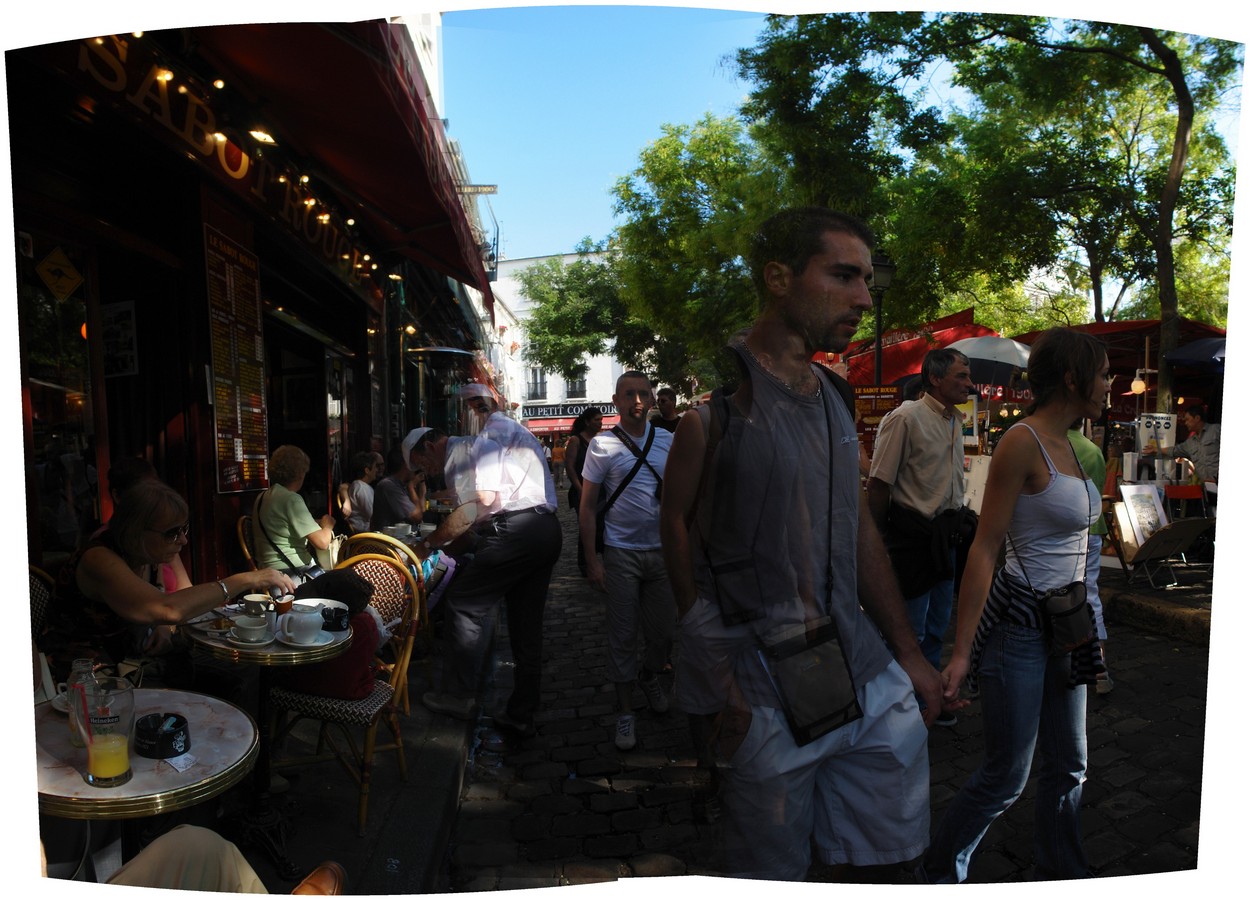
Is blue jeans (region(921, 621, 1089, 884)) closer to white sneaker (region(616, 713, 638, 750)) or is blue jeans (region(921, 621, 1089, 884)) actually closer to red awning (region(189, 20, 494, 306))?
white sneaker (region(616, 713, 638, 750))

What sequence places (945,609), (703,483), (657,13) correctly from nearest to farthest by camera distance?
(703,483) → (657,13) → (945,609)

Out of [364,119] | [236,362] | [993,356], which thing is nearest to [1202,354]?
[993,356]

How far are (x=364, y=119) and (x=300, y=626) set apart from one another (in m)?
1.73

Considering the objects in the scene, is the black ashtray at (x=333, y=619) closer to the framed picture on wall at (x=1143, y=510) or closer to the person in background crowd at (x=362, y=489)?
the person in background crowd at (x=362, y=489)

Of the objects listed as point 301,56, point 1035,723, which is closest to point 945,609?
point 1035,723

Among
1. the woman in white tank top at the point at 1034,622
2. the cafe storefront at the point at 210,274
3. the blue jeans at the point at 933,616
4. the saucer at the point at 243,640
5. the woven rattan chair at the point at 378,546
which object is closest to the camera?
the woman in white tank top at the point at 1034,622

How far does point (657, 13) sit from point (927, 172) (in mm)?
Result: 883

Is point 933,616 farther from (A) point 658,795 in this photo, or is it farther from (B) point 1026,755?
(A) point 658,795

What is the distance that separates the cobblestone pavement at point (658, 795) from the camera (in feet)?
7.02

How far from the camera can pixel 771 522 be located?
1581 millimetres

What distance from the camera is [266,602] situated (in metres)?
2.75

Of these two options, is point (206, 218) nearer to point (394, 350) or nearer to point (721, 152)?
point (394, 350)

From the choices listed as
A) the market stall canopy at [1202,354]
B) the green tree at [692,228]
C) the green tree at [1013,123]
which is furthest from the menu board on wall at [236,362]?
the market stall canopy at [1202,354]

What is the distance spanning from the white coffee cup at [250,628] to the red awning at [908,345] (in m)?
2.13
